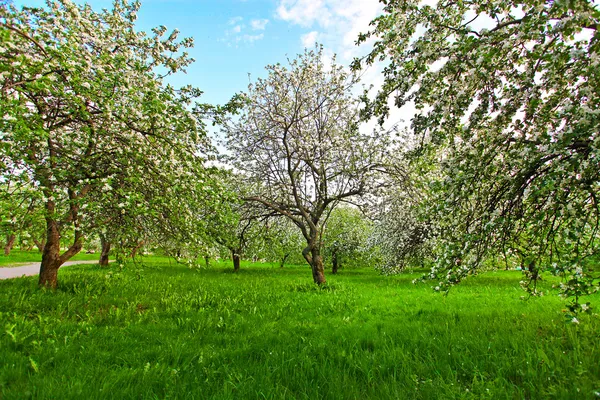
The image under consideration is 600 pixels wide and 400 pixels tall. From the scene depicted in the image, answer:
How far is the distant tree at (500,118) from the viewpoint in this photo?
3045 millimetres

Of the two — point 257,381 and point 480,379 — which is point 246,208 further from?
point 480,379

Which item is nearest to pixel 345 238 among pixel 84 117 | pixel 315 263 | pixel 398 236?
pixel 398 236

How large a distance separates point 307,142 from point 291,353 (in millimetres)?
Answer: 9479

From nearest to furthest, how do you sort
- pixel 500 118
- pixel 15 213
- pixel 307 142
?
1. pixel 500 118
2. pixel 15 213
3. pixel 307 142

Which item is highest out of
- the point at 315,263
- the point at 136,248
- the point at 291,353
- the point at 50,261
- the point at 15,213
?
the point at 15,213

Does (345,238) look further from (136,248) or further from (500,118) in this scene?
(500,118)

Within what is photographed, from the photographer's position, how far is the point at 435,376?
364cm

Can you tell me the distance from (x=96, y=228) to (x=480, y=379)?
7128 millimetres

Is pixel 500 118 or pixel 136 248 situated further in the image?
pixel 136 248

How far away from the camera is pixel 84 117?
4.86m

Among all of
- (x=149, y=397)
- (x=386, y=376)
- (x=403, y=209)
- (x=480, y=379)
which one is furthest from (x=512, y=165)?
(x=403, y=209)

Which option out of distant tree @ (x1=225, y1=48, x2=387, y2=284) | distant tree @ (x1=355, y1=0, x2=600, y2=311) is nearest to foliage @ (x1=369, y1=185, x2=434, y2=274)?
distant tree @ (x1=225, y1=48, x2=387, y2=284)

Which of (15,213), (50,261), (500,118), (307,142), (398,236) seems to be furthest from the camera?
(398,236)

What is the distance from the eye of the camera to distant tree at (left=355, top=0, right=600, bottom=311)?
3045 mm
